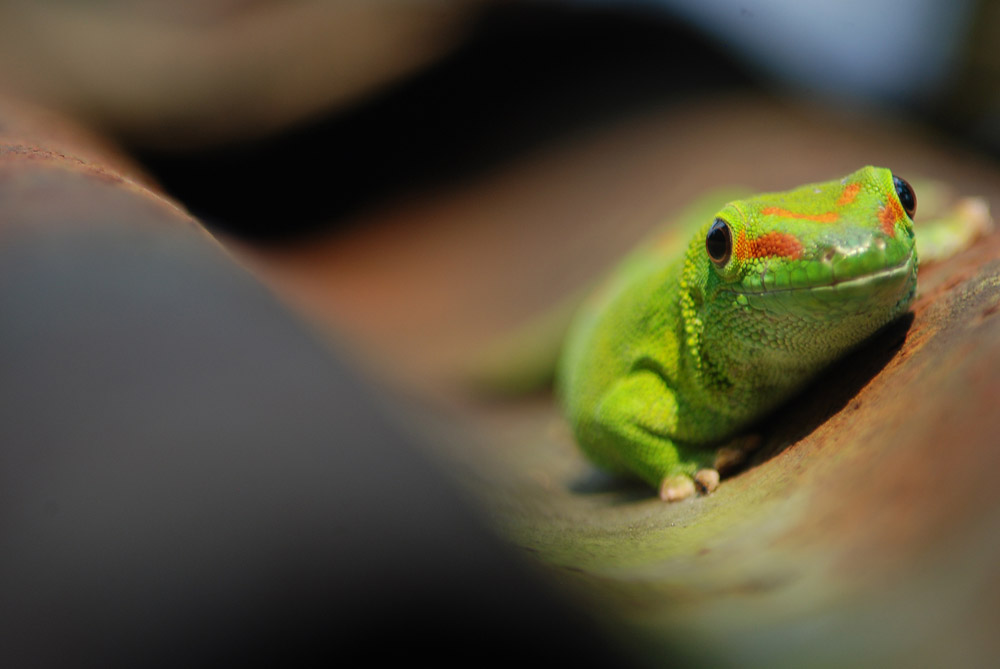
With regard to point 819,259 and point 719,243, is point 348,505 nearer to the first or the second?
point 819,259

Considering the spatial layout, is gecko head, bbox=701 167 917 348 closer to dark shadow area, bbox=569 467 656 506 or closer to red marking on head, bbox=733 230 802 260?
red marking on head, bbox=733 230 802 260

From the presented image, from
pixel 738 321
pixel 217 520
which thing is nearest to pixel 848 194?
pixel 738 321

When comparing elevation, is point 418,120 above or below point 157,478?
above

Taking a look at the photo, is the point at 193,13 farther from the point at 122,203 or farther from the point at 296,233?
the point at 122,203

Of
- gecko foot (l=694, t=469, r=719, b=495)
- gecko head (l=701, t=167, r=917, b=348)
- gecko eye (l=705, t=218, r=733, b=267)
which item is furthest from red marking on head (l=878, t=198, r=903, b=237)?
gecko foot (l=694, t=469, r=719, b=495)

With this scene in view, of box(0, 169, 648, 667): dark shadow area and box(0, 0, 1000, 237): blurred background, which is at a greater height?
box(0, 0, 1000, 237): blurred background

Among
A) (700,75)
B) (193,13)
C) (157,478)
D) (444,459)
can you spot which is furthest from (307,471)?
(700,75)

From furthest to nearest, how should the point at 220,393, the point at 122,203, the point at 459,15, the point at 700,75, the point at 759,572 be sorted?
the point at 700,75 → the point at 459,15 → the point at 122,203 → the point at 220,393 → the point at 759,572
